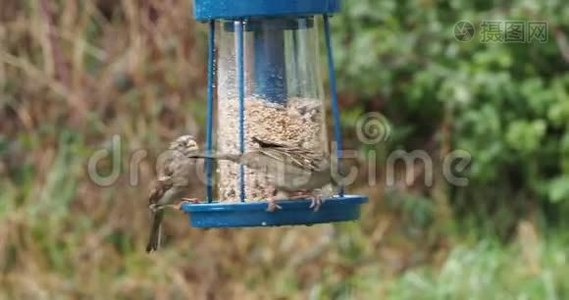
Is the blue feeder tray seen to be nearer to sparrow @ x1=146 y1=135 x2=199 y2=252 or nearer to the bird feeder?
the bird feeder

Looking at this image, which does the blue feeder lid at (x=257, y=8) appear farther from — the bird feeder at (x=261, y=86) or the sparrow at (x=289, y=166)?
A: the sparrow at (x=289, y=166)

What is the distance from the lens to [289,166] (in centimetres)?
478

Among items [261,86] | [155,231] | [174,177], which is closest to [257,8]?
[261,86]

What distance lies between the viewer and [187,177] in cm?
527

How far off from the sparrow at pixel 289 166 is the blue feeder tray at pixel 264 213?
0.16ft

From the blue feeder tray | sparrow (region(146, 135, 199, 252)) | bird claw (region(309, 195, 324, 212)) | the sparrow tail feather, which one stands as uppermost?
sparrow (region(146, 135, 199, 252))

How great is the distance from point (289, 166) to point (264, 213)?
0.24 metres

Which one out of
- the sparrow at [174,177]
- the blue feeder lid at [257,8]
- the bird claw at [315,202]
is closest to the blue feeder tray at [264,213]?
the bird claw at [315,202]

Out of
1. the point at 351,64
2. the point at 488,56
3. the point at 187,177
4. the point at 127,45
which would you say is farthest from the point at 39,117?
the point at 187,177

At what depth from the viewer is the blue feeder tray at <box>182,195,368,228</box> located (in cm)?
460

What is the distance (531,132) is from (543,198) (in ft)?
2.03

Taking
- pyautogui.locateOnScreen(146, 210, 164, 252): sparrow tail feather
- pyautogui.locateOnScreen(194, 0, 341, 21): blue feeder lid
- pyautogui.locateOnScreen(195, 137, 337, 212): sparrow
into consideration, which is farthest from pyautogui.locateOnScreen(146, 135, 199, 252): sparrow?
pyautogui.locateOnScreen(194, 0, 341, 21): blue feeder lid

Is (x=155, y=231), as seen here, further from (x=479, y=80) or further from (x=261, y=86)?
(x=479, y=80)

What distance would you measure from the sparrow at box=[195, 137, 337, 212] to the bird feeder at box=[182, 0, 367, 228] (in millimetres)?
95
